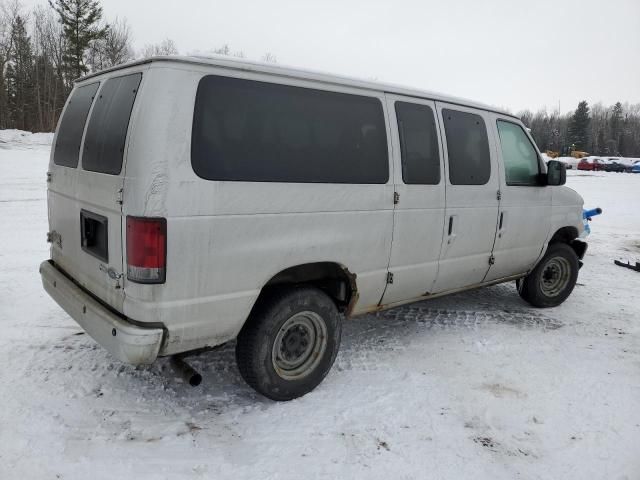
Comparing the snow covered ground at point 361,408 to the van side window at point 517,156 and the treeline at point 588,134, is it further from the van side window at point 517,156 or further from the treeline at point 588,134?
Result: the treeline at point 588,134

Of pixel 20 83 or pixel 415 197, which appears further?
pixel 20 83

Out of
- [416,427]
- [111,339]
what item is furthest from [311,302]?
[111,339]

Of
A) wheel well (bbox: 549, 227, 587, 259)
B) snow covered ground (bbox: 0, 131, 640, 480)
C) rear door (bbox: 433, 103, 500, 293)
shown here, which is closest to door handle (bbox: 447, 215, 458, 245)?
rear door (bbox: 433, 103, 500, 293)

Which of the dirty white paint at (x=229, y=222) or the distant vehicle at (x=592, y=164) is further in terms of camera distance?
the distant vehicle at (x=592, y=164)

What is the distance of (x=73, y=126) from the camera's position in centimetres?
374

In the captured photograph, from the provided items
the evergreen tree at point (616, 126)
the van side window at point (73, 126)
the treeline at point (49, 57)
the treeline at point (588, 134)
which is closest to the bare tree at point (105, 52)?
the treeline at point (49, 57)

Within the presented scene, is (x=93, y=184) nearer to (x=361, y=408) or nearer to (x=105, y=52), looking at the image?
(x=361, y=408)

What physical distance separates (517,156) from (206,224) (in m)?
3.62

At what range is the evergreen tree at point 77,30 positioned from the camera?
41.2 meters

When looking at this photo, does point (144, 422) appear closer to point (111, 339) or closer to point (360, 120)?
point (111, 339)

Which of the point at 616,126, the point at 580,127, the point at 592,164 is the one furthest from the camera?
the point at 616,126

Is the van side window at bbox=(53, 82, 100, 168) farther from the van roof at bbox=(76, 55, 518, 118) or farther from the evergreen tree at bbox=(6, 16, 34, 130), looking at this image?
the evergreen tree at bbox=(6, 16, 34, 130)

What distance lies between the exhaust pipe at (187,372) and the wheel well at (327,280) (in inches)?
26.9

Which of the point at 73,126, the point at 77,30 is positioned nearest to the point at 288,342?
the point at 73,126
